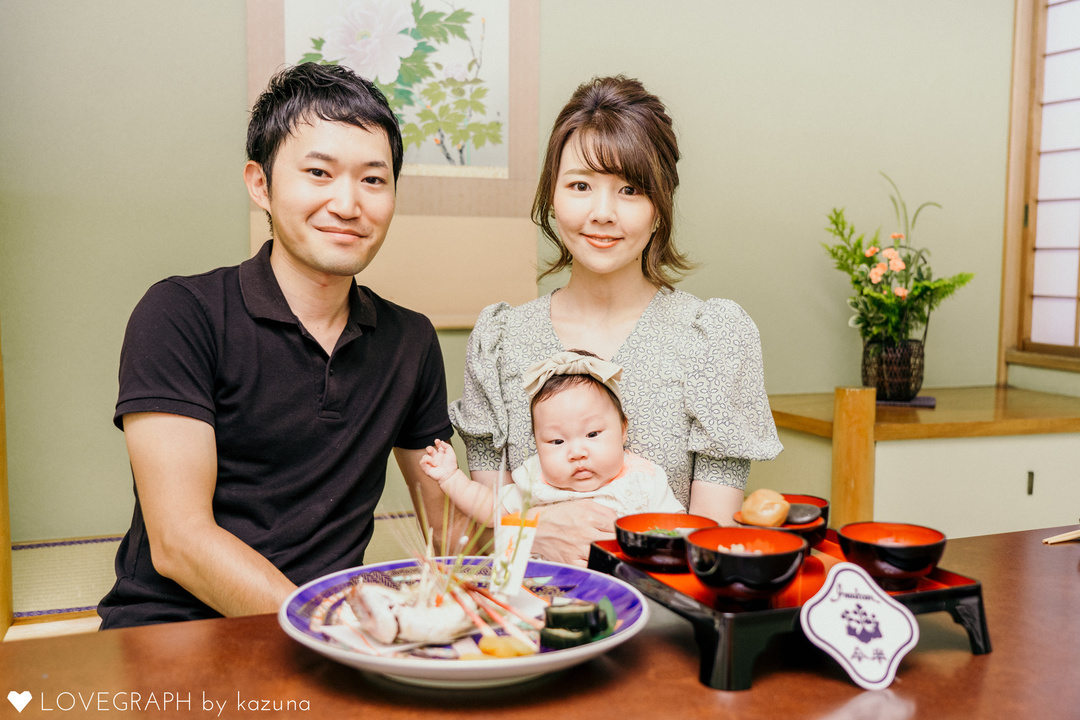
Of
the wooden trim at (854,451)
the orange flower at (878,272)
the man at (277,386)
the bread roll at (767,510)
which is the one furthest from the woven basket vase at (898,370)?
the bread roll at (767,510)

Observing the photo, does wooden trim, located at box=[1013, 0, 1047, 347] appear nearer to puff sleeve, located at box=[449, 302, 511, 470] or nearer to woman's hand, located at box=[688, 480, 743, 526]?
woman's hand, located at box=[688, 480, 743, 526]

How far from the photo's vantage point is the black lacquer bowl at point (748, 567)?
83cm

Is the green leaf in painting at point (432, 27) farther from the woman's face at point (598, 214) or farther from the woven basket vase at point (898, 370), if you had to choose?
the woven basket vase at point (898, 370)

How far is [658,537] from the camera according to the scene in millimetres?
972

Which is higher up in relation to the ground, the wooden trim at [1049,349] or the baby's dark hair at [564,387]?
the baby's dark hair at [564,387]

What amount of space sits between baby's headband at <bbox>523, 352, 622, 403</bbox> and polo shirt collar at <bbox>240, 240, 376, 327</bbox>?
Result: 0.35m

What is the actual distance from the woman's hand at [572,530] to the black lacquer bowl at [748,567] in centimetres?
62

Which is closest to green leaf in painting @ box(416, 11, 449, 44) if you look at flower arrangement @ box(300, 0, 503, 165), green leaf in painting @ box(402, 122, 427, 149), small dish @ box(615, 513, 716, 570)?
flower arrangement @ box(300, 0, 503, 165)

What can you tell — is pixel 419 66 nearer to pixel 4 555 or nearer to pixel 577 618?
pixel 4 555

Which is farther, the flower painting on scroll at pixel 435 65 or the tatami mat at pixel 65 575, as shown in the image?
the flower painting on scroll at pixel 435 65

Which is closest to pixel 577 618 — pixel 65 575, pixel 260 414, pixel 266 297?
pixel 260 414

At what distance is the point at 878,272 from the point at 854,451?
0.75 meters

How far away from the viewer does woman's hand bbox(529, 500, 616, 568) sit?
1.53 m

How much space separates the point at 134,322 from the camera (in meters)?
1.51
